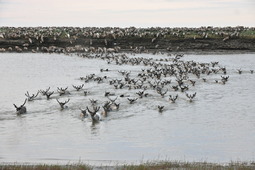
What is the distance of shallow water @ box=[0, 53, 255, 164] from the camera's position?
15188 mm

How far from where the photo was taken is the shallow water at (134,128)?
598 inches

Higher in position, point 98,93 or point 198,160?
point 98,93

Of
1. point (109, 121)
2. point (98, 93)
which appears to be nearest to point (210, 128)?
point (109, 121)

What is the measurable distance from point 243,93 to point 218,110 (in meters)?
6.65

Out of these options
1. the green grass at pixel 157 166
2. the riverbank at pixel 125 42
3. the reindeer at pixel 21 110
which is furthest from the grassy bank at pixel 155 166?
the riverbank at pixel 125 42

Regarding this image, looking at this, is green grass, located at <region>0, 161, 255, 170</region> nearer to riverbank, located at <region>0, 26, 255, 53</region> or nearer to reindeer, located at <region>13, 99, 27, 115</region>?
reindeer, located at <region>13, 99, 27, 115</region>

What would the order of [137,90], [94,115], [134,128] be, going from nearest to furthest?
Answer: [134,128]
[94,115]
[137,90]

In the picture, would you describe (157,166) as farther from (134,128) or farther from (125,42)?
(125,42)

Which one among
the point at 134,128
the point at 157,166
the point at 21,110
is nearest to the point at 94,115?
the point at 134,128

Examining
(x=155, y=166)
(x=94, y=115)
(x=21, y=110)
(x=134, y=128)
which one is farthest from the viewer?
(x=21, y=110)

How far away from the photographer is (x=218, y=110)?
23.4m

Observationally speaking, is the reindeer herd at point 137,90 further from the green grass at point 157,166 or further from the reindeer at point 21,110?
the green grass at point 157,166

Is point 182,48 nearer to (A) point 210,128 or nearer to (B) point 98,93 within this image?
(B) point 98,93

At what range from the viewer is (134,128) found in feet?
62.8
